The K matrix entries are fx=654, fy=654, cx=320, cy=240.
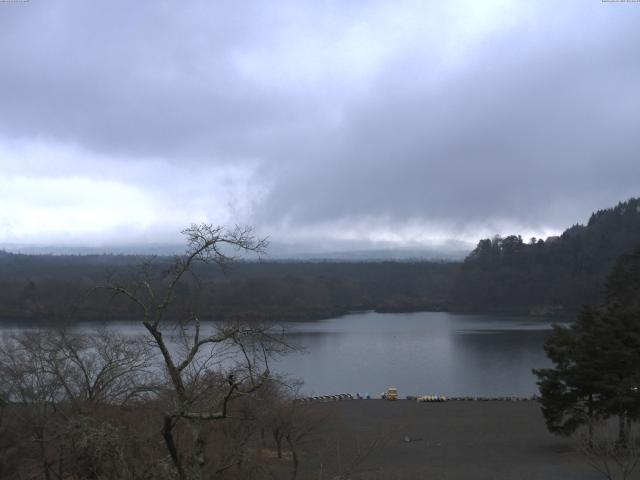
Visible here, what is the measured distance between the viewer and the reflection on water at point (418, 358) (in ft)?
100

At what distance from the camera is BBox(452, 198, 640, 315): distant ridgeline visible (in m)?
78.8

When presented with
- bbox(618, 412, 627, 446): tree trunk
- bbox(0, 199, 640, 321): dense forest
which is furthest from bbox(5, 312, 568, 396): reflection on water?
bbox(0, 199, 640, 321): dense forest

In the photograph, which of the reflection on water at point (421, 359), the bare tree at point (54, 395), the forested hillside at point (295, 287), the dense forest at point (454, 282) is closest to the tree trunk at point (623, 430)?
the bare tree at point (54, 395)

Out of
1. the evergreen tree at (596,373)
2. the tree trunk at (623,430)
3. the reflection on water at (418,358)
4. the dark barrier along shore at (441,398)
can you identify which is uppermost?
the evergreen tree at (596,373)

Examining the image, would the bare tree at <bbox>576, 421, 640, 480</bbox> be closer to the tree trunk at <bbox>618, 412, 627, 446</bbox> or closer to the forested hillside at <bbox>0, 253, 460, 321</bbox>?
the tree trunk at <bbox>618, 412, 627, 446</bbox>

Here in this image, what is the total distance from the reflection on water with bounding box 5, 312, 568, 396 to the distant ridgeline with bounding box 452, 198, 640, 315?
16938 millimetres

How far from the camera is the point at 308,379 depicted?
104 feet

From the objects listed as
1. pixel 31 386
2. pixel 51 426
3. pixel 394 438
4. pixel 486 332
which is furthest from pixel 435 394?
pixel 486 332

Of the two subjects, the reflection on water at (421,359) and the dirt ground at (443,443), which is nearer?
the dirt ground at (443,443)

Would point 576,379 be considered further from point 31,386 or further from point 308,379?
point 308,379

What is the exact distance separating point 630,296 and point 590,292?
44.5 meters

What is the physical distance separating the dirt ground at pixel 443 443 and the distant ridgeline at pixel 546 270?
56.1 meters

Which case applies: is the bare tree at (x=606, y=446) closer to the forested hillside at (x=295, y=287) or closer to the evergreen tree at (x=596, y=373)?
the evergreen tree at (x=596, y=373)

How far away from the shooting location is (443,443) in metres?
18.3
